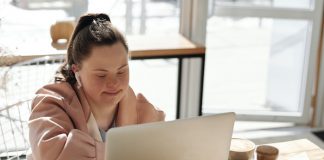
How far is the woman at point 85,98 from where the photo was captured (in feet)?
3.93

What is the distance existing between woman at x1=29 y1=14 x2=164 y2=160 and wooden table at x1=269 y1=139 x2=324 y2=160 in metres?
0.47

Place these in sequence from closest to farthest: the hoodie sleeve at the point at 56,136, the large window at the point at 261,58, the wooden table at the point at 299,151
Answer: the hoodie sleeve at the point at 56,136 → the wooden table at the point at 299,151 → the large window at the point at 261,58

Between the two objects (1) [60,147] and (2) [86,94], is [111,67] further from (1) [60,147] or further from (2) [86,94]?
(1) [60,147]

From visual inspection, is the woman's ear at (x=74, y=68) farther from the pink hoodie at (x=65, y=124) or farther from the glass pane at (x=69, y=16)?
the glass pane at (x=69, y=16)

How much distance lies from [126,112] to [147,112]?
0.07 metres

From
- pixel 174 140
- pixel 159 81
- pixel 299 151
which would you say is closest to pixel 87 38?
pixel 174 140

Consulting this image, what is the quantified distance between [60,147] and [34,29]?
68.0 inches

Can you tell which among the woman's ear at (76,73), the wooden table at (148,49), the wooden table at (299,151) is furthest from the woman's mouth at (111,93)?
the wooden table at (148,49)

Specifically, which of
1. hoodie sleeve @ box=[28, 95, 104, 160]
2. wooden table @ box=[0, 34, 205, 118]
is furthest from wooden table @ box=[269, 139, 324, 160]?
wooden table @ box=[0, 34, 205, 118]

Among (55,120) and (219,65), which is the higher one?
(55,120)

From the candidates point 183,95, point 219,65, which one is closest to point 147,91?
point 183,95

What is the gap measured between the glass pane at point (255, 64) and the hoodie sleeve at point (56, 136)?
6.34 feet

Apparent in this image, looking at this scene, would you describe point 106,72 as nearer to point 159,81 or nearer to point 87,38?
point 87,38

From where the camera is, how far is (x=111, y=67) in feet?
4.17
